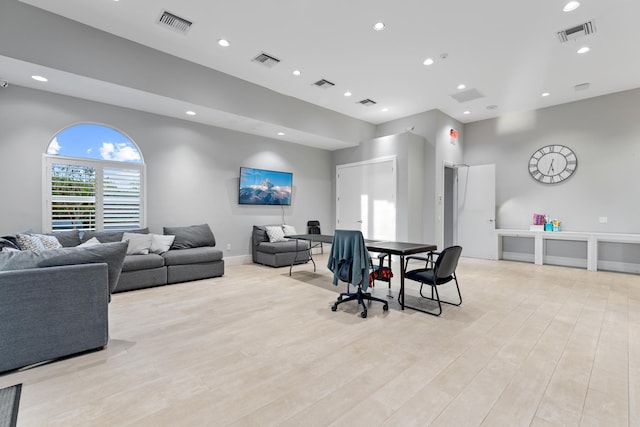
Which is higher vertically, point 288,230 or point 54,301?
point 288,230

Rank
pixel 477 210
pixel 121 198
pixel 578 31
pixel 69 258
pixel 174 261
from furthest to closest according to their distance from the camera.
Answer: pixel 477 210, pixel 121 198, pixel 174 261, pixel 578 31, pixel 69 258

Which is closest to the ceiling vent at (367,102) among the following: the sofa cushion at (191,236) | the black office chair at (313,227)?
the black office chair at (313,227)

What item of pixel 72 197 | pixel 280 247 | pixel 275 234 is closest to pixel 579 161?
pixel 280 247

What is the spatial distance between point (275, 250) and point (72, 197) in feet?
11.1

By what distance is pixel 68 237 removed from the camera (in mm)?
4105

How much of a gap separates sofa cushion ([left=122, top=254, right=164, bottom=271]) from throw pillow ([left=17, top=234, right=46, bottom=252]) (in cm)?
94

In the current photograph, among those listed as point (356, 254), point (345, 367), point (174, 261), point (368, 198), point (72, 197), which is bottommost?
point (345, 367)

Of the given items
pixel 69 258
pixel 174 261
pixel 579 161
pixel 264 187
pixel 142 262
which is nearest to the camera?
pixel 69 258

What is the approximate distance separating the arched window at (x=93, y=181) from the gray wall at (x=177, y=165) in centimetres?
12

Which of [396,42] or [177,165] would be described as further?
[177,165]

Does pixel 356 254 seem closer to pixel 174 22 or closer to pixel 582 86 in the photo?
pixel 174 22

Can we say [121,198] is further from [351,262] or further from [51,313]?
[351,262]

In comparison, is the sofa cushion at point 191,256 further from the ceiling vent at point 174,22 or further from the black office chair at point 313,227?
the ceiling vent at point 174,22

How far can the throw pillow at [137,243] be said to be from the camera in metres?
4.57
